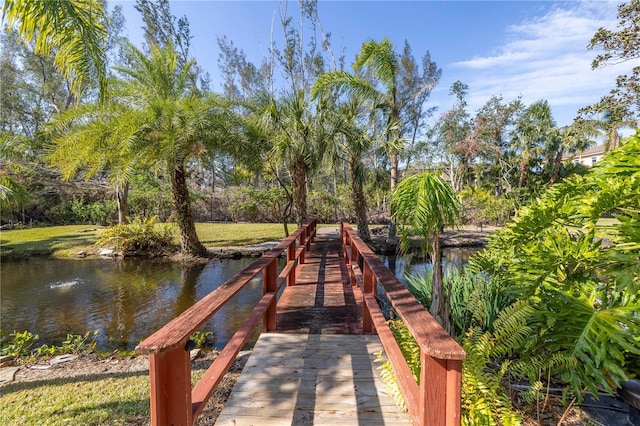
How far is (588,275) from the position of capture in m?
2.77

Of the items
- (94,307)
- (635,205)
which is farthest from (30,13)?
(635,205)

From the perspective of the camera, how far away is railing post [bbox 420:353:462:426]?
49.0 inches

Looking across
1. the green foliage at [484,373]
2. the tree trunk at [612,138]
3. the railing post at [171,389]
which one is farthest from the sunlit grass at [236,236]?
the tree trunk at [612,138]

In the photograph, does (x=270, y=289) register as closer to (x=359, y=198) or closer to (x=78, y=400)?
(x=78, y=400)

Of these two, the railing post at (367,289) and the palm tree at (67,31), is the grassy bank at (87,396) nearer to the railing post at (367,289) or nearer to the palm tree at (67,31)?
the railing post at (367,289)

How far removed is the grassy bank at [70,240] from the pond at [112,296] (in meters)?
0.90

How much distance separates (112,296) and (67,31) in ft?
18.9

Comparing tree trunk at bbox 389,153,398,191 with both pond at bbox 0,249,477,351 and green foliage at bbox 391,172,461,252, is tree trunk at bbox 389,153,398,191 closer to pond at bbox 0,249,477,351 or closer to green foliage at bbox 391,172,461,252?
pond at bbox 0,249,477,351

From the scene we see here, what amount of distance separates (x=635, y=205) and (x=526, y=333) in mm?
1419

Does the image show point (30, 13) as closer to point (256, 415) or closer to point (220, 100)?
point (256, 415)

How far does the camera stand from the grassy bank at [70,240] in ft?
37.9

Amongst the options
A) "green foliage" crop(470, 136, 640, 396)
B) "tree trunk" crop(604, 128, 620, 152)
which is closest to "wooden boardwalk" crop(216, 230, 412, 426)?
"green foliage" crop(470, 136, 640, 396)

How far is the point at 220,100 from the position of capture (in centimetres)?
1003

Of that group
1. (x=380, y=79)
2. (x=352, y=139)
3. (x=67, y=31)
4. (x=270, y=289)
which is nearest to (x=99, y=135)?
(x=67, y=31)
